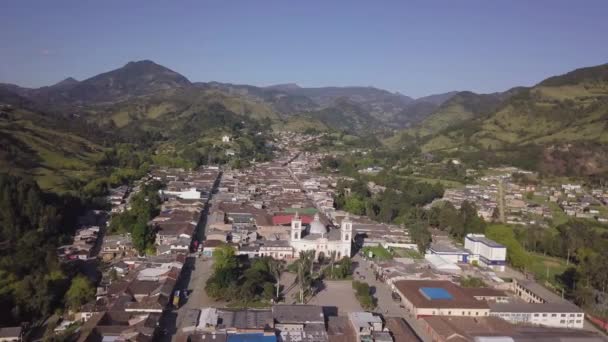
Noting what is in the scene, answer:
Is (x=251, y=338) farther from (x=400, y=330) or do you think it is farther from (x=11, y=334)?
(x=11, y=334)

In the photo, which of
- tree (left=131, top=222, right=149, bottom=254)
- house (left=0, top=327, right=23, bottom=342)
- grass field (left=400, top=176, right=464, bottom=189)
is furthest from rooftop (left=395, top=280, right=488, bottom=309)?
grass field (left=400, top=176, right=464, bottom=189)

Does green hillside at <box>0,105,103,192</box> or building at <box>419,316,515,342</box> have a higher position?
green hillside at <box>0,105,103,192</box>

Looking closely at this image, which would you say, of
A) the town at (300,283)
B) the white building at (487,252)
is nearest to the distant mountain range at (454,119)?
the town at (300,283)

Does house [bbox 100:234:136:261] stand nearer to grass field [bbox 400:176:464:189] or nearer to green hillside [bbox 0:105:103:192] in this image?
green hillside [bbox 0:105:103:192]

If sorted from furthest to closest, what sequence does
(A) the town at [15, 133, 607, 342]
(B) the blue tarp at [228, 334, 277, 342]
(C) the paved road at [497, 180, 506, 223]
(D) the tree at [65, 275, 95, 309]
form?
(C) the paved road at [497, 180, 506, 223] → (D) the tree at [65, 275, 95, 309] → (A) the town at [15, 133, 607, 342] → (B) the blue tarp at [228, 334, 277, 342]

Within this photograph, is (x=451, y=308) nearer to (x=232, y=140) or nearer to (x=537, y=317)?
(x=537, y=317)
